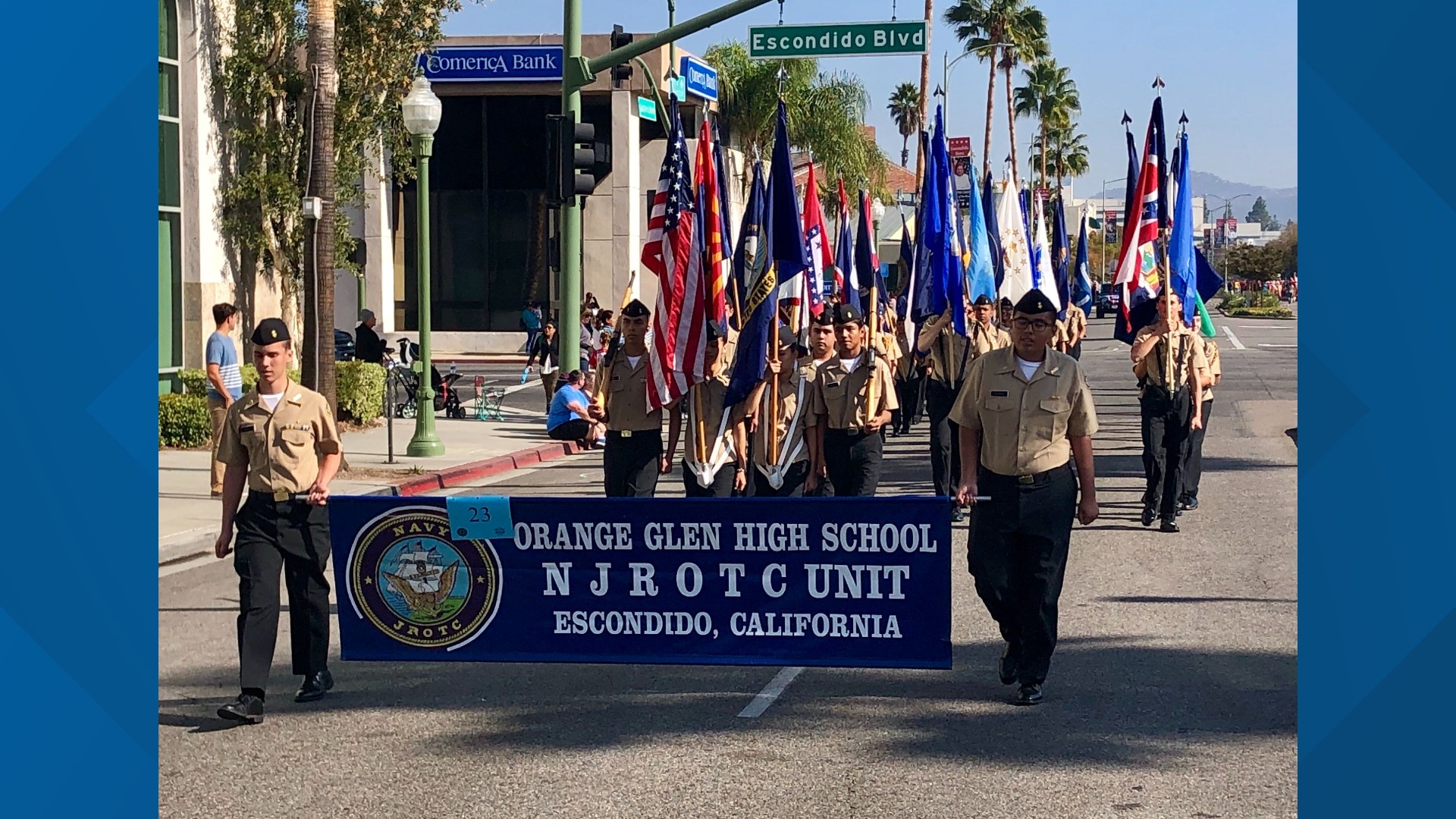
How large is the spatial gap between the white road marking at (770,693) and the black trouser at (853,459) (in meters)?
2.28

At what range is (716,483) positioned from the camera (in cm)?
1069

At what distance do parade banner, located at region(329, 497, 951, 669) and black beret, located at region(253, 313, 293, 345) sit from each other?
0.83m

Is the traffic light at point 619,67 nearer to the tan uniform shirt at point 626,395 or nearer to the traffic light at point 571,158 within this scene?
the traffic light at point 571,158

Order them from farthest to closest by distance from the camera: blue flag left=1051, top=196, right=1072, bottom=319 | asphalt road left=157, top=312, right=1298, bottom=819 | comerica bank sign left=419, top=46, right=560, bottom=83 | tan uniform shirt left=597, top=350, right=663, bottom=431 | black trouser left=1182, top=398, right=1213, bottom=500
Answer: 1. comerica bank sign left=419, top=46, right=560, bottom=83
2. blue flag left=1051, top=196, right=1072, bottom=319
3. black trouser left=1182, top=398, right=1213, bottom=500
4. tan uniform shirt left=597, top=350, right=663, bottom=431
5. asphalt road left=157, top=312, right=1298, bottom=819

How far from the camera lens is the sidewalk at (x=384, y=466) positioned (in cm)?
1432

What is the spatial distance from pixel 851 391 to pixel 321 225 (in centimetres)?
1057

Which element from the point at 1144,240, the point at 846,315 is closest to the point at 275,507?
the point at 846,315

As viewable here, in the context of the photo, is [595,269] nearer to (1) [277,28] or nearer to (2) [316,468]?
(1) [277,28]

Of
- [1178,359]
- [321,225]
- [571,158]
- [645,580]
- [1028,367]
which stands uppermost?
[571,158]

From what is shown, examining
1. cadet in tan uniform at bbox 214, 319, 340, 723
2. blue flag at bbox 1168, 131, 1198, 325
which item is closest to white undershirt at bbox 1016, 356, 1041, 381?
cadet in tan uniform at bbox 214, 319, 340, 723

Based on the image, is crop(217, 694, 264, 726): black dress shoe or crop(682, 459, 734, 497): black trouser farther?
crop(682, 459, 734, 497): black trouser

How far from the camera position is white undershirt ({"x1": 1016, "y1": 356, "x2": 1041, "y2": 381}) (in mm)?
7953

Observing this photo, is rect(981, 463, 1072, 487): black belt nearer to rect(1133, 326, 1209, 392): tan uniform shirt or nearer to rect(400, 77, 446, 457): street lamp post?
rect(1133, 326, 1209, 392): tan uniform shirt

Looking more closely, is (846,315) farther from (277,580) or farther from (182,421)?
(182,421)
